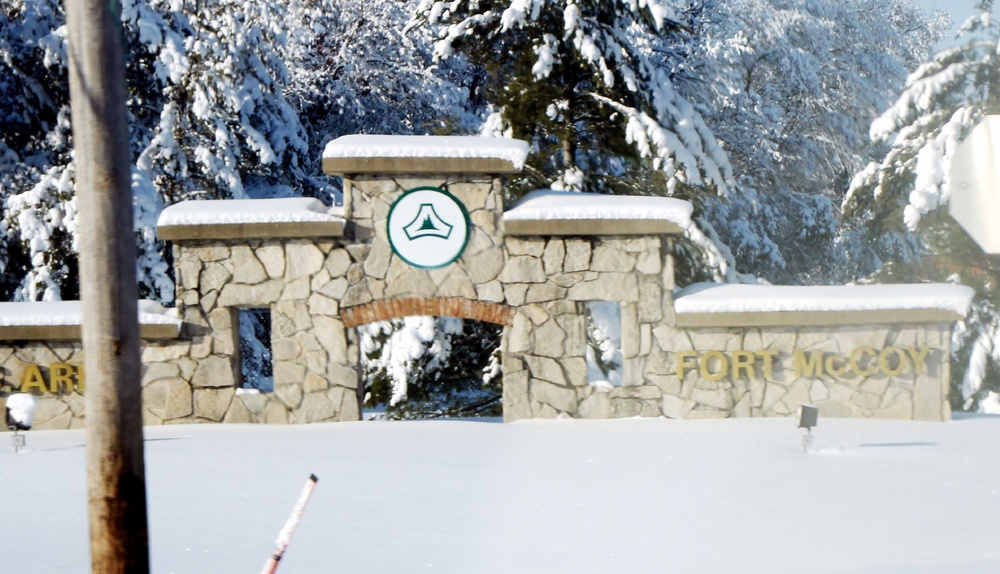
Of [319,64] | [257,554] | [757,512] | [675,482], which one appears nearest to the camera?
[257,554]

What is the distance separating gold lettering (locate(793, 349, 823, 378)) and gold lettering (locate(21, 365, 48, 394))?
25.8 feet

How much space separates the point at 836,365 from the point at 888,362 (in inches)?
20.7

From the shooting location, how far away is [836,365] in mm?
12750

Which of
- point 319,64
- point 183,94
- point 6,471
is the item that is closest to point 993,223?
point 6,471

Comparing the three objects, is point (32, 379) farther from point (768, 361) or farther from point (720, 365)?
point (768, 361)

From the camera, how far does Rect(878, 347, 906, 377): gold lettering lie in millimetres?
12641

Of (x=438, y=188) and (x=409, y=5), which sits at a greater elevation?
(x=409, y=5)

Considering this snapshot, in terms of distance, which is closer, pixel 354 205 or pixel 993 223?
pixel 993 223

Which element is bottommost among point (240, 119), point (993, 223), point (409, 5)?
point (993, 223)

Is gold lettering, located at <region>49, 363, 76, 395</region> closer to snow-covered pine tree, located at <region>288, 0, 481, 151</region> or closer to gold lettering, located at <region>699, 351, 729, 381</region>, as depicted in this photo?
gold lettering, located at <region>699, 351, 729, 381</region>

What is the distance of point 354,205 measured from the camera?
1298 cm

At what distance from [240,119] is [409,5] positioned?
8140 millimetres

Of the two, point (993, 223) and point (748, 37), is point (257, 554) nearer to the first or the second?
point (993, 223)

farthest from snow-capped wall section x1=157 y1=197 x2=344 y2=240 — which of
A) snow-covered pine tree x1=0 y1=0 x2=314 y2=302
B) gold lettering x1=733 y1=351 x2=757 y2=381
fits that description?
snow-covered pine tree x1=0 y1=0 x2=314 y2=302
